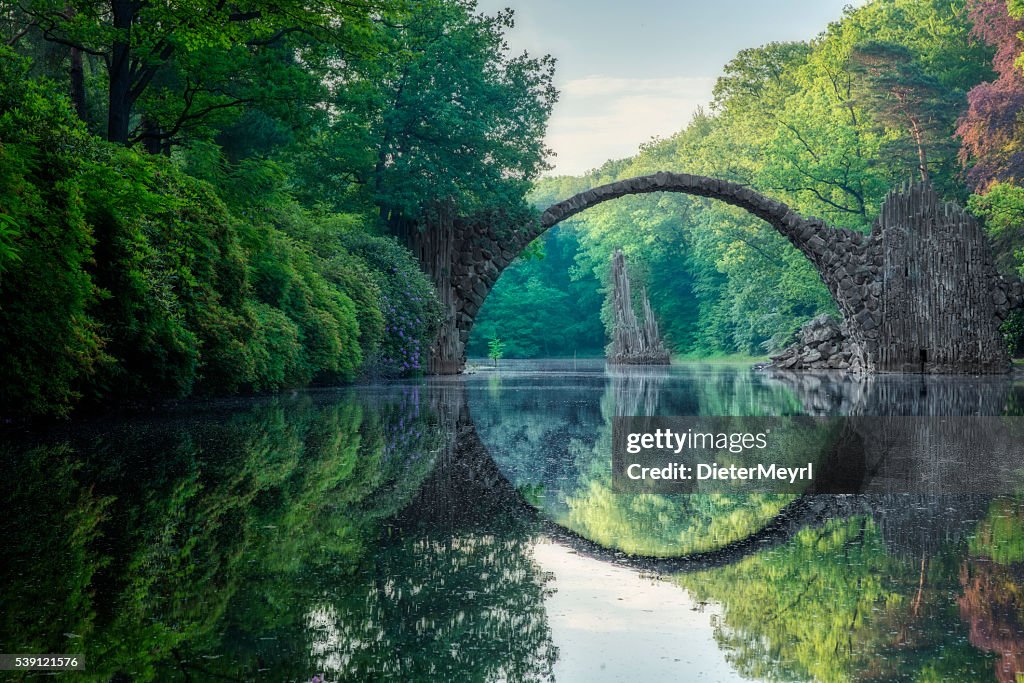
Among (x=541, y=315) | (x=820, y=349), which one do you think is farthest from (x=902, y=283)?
(x=541, y=315)

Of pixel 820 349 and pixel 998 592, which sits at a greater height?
pixel 820 349

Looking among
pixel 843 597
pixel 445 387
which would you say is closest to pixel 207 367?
pixel 445 387

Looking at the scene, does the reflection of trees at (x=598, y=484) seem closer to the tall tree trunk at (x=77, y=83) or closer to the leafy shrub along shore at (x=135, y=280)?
the leafy shrub along shore at (x=135, y=280)

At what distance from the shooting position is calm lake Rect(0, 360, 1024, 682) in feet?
9.21

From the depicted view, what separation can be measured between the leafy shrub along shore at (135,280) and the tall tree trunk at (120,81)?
127 cm

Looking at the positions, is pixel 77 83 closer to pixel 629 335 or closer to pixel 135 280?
pixel 135 280

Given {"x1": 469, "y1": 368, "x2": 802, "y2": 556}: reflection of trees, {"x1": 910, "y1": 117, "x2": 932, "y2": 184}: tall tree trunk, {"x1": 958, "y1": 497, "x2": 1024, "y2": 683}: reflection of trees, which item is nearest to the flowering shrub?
{"x1": 469, "y1": 368, "x2": 802, "y2": 556}: reflection of trees

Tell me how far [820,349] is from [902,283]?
23.4 feet

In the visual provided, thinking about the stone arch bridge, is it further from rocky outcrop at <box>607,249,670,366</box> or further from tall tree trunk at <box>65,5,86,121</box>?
rocky outcrop at <box>607,249,670,366</box>

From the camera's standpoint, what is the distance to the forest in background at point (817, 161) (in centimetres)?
3300

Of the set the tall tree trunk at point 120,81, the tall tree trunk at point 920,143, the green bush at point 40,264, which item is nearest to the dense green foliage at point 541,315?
the tall tree trunk at point 920,143

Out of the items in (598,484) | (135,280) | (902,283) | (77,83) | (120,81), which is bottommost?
(598,484)

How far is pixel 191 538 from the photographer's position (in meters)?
4.53

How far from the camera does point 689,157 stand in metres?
61.8
